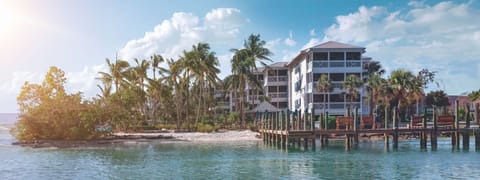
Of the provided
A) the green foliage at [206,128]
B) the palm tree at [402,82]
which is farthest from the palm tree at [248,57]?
the palm tree at [402,82]

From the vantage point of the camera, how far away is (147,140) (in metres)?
54.4

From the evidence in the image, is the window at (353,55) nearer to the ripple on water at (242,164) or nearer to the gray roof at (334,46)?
the gray roof at (334,46)

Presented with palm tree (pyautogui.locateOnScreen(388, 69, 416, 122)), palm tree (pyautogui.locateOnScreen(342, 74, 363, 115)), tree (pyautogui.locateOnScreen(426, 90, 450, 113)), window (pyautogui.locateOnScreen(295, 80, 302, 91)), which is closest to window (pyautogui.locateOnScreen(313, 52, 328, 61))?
palm tree (pyautogui.locateOnScreen(342, 74, 363, 115))

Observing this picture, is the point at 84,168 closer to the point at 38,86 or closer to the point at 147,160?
the point at 147,160

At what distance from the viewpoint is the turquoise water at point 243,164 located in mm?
27156

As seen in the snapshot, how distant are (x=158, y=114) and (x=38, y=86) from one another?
1413 inches

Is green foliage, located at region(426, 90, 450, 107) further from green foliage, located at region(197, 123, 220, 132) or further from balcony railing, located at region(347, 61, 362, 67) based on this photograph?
green foliage, located at region(197, 123, 220, 132)

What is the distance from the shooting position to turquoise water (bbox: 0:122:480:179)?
89.1 ft

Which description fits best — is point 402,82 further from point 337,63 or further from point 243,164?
point 243,164

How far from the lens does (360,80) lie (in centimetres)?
6175

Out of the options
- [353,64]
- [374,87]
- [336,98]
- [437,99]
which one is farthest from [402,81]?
[437,99]

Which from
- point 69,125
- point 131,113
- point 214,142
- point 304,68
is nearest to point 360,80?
point 304,68

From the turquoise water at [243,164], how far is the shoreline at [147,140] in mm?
6569

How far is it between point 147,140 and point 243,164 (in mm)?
24382
